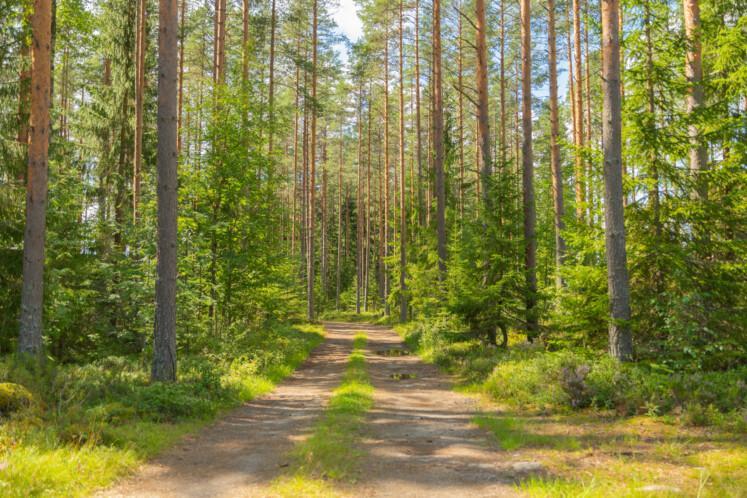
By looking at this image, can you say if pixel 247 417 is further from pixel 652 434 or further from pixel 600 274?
pixel 600 274

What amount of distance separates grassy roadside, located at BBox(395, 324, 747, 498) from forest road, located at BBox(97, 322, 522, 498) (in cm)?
51

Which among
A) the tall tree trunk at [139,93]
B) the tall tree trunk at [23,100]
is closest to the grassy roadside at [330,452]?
the tall tree trunk at [23,100]

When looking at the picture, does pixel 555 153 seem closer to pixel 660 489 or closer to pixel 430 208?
pixel 430 208

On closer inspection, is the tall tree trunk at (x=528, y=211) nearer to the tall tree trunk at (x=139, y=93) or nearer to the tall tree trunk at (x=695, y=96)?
the tall tree trunk at (x=695, y=96)

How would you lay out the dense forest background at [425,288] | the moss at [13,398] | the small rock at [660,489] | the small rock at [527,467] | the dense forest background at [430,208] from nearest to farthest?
the small rock at [660,489]
the small rock at [527,467]
the dense forest background at [425,288]
the moss at [13,398]
the dense forest background at [430,208]

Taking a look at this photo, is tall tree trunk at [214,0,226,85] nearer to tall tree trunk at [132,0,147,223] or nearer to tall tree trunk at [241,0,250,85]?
tall tree trunk at [241,0,250,85]

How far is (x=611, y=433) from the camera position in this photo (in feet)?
22.3

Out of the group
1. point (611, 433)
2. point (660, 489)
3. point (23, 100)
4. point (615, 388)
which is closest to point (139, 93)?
point (23, 100)

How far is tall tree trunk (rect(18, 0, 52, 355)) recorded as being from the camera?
32.4 feet

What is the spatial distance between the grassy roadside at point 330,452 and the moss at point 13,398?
4.02 meters

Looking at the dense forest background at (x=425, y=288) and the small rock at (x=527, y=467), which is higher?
the dense forest background at (x=425, y=288)

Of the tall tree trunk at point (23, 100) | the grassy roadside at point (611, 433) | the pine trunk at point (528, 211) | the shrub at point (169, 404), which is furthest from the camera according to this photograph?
the pine trunk at point (528, 211)

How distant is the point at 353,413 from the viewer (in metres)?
8.72

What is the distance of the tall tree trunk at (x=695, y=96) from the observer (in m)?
9.21
